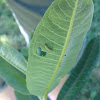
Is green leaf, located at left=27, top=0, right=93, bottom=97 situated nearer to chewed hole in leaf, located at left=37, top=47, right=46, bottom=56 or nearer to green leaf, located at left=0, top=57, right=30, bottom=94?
chewed hole in leaf, located at left=37, top=47, right=46, bottom=56

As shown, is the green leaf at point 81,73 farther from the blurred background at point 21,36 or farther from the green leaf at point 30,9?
the blurred background at point 21,36

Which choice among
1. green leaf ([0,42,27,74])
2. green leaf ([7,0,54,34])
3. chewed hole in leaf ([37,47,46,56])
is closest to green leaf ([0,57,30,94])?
green leaf ([0,42,27,74])

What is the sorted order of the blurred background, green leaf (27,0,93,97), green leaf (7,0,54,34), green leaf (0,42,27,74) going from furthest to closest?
1. the blurred background
2. green leaf (7,0,54,34)
3. green leaf (0,42,27,74)
4. green leaf (27,0,93,97)

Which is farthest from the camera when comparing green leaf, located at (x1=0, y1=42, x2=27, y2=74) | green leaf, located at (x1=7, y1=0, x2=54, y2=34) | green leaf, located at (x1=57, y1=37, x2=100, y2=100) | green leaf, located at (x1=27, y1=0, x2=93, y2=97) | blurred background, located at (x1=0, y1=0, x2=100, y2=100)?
blurred background, located at (x1=0, y1=0, x2=100, y2=100)

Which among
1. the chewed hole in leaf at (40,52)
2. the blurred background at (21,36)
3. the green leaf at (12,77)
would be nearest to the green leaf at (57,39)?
the chewed hole in leaf at (40,52)

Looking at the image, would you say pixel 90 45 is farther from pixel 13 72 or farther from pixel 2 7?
pixel 2 7

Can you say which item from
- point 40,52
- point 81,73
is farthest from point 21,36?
point 40,52

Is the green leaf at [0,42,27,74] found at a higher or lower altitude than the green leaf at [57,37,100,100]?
higher
